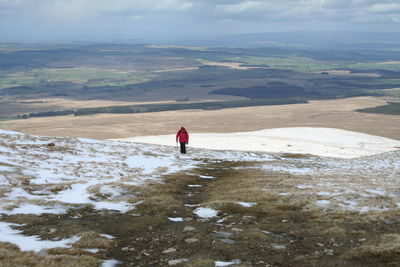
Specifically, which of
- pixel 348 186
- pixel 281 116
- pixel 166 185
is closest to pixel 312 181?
pixel 348 186

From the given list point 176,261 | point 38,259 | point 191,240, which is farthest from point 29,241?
point 191,240

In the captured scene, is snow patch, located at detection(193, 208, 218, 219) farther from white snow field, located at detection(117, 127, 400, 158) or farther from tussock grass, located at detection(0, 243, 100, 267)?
white snow field, located at detection(117, 127, 400, 158)

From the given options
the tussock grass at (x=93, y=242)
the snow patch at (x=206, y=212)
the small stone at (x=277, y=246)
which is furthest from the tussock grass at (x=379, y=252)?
the tussock grass at (x=93, y=242)

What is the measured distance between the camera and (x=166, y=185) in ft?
82.7

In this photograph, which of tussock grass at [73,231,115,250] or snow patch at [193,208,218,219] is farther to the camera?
snow patch at [193,208,218,219]

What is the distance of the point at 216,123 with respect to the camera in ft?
436

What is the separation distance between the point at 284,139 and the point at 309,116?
78.5 metres

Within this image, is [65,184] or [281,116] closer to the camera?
[65,184]

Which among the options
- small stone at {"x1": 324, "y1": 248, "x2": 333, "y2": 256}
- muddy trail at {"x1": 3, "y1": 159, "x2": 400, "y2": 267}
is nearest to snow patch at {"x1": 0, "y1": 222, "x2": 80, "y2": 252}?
muddy trail at {"x1": 3, "y1": 159, "x2": 400, "y2": 267}

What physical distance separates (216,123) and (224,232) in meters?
117

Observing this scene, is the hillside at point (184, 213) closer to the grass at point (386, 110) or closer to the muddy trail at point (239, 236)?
the muddy trail at point (239, 236)

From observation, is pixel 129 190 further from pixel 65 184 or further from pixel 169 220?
pixel 169 220

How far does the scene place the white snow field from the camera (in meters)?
64.8

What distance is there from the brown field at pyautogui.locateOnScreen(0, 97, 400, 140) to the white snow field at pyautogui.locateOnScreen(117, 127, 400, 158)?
85.8 ft
